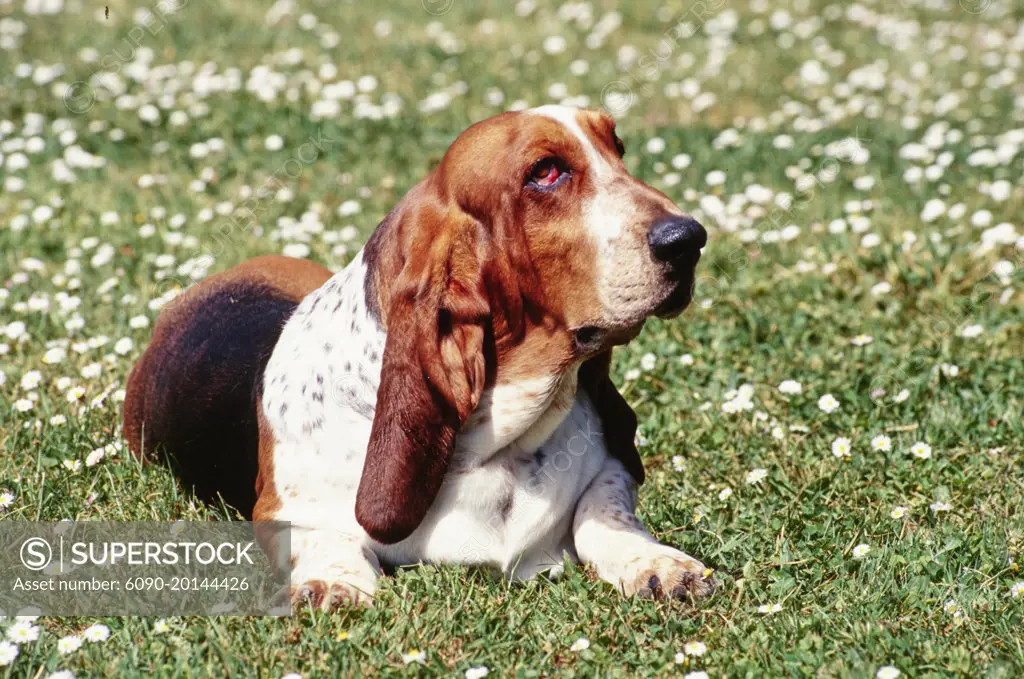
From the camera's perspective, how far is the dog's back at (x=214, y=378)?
3883mm

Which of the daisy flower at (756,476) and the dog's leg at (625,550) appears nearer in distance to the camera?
the dog's leg at (625,550)

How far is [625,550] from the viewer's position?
342 cm

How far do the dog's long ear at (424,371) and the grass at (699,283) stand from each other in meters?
0.28

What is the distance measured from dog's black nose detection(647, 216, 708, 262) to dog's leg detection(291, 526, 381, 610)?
3.71ft

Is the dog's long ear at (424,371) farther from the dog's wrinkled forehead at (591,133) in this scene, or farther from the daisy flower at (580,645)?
the daisy flower at (580,645)

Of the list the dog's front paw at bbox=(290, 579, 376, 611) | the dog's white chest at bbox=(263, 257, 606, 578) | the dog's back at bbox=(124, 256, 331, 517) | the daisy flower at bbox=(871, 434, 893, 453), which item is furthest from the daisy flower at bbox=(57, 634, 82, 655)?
the daisy flower at bbox=(871, 434, 893, 453)

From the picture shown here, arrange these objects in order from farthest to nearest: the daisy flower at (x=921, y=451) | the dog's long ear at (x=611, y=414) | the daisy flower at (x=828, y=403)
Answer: the daisy flower at (x=828, y=403) < the daisy flower at (x=921, y=451) < the dog's long ear at (x=611, y=414)

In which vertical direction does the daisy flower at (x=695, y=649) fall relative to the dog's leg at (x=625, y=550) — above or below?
above

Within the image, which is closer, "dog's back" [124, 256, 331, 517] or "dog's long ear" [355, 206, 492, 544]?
"dog's long ear" [355, 206, 492, 544]

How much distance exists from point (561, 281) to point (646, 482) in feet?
4.07

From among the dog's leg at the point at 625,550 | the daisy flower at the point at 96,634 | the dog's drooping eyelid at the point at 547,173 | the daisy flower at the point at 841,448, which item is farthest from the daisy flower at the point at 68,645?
the daisy flower at the point at 841,448

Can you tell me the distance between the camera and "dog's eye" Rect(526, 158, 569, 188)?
10.5 ft

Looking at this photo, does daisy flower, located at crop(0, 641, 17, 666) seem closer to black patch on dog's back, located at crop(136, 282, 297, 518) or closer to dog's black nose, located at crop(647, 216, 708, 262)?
black patch on dog's back, located at crop(136, 282, 297, 518)

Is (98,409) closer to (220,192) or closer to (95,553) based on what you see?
(95,553)
